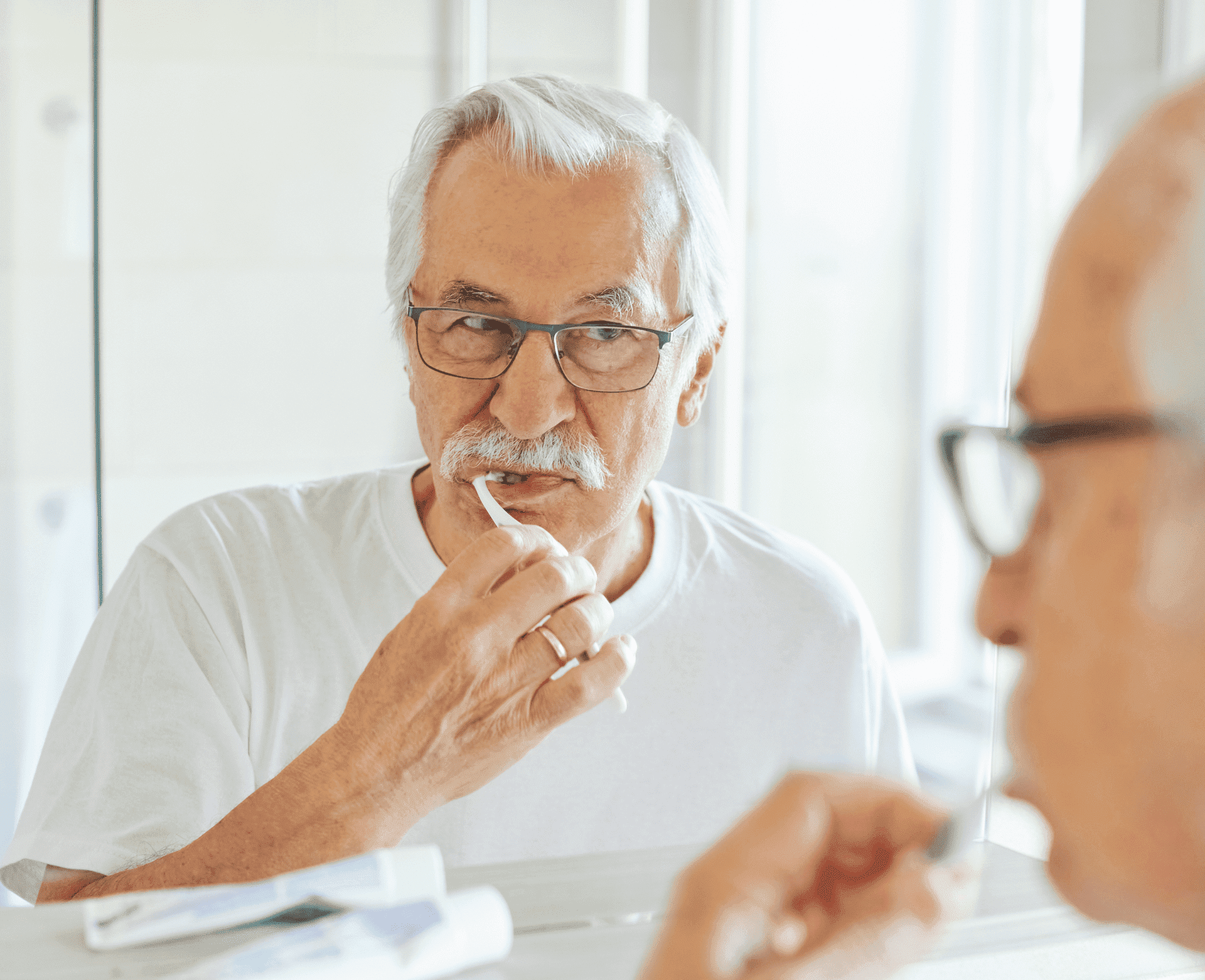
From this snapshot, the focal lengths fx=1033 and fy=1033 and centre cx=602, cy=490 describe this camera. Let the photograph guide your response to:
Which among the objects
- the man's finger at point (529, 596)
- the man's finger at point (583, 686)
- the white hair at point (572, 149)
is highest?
the white hair at point (572, 149)

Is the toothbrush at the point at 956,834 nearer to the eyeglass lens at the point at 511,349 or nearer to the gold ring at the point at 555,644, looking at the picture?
the gold ring at the point at 555,644

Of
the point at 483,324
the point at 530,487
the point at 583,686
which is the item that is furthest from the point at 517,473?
the point at 583,686

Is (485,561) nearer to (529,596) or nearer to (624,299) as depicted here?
(529,596)

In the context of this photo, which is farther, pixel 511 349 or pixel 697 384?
pixel 697 384

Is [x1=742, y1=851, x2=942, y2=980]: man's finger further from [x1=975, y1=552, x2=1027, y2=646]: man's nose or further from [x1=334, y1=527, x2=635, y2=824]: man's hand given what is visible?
[x1=334, y1=527, x2=635, y2=824]: man's hand

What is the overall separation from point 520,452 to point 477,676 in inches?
9.1

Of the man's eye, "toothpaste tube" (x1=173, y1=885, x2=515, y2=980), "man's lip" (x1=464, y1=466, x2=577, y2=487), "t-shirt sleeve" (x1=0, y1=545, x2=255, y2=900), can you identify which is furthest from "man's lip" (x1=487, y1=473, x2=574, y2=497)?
"toothpaste tube" (x1=173, y1=885, x2=515, y2=980)

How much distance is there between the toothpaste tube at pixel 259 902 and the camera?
32cm

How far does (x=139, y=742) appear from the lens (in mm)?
763

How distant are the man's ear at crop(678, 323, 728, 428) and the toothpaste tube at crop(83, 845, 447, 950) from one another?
0.64m

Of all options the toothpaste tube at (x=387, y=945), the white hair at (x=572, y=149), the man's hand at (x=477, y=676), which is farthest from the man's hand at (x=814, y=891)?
the white hair at (x=572, y=149)

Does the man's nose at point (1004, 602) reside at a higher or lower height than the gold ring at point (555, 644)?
higher

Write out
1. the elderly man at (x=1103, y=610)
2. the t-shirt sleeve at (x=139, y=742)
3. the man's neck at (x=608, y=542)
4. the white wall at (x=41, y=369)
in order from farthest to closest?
the white wall at (x=41, y=369)
the man's neck at (x=608, y=542)
the t-shirt sleeve at (x=139, y=742)
the elderly man at (x=1103, y=610)

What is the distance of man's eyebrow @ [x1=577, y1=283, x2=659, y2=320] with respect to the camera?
2.54 feet
